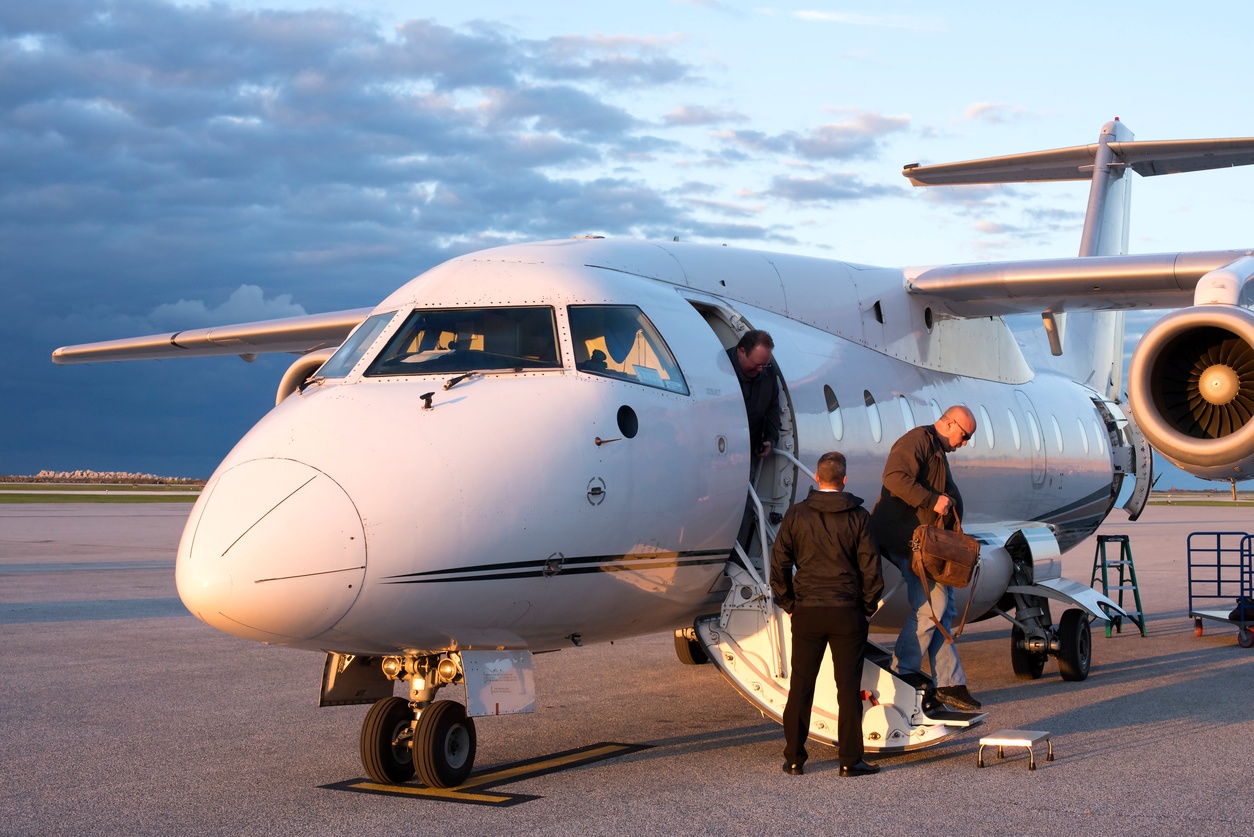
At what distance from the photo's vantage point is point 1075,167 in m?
17.0

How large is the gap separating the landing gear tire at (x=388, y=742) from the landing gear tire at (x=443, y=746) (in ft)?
0.51

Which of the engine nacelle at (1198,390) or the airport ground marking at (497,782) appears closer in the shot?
the airport ground marking at (497,782)

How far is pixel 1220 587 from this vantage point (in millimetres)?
15250

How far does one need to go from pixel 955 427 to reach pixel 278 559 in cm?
450

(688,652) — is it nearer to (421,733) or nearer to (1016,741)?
(1016,741)

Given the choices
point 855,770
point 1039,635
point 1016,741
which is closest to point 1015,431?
point 1039,635

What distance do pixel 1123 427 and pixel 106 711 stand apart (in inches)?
456

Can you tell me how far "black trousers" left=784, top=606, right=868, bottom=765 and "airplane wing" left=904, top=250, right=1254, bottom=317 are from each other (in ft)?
15.5

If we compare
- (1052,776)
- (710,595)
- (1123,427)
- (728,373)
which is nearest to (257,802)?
(710,595)

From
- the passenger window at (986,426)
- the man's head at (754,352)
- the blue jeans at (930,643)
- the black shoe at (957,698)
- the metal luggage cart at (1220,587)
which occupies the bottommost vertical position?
the metal luggage cart at (1220,587)

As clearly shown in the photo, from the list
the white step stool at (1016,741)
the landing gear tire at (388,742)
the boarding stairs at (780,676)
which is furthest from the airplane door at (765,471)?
the landing gear tire at (388,742)

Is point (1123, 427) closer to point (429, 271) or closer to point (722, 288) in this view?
point (722, 288)

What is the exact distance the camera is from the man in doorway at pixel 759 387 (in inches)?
311

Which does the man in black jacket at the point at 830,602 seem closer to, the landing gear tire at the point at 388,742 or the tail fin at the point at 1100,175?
the landing gear tire at the point at 388,742
